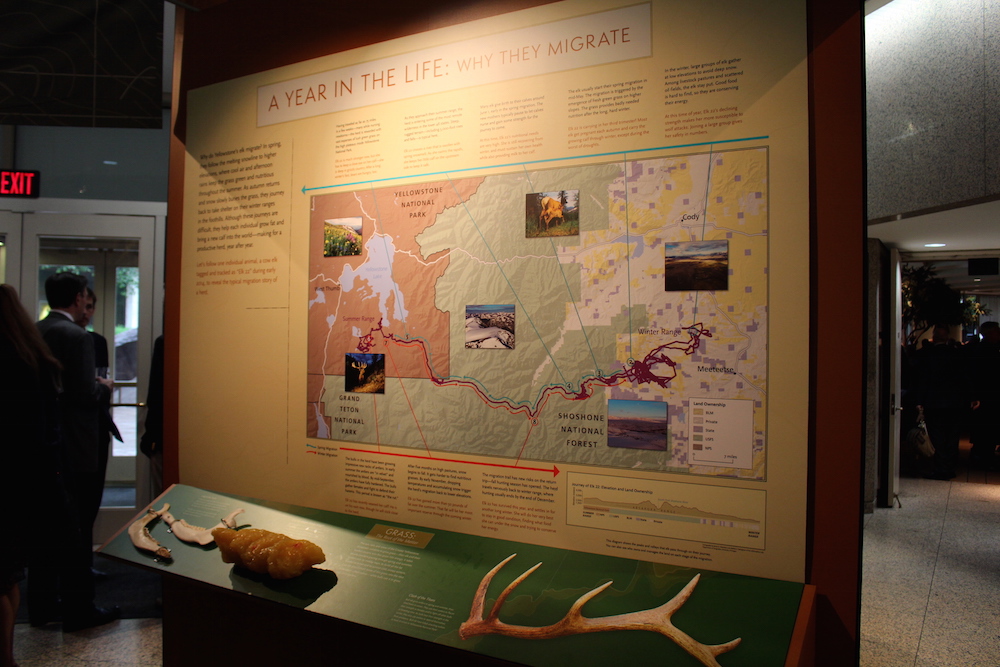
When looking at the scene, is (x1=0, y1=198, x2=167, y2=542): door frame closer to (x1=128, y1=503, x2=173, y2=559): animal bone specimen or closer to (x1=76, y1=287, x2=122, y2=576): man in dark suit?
(x1=76, y1=287, x2=122, y2=576): man in dark suit

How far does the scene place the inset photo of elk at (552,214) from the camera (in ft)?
5.40

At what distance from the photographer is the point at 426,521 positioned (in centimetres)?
185

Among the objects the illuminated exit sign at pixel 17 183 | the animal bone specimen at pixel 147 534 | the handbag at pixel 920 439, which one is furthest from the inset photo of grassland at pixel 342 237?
the handbag at pixel 920 439

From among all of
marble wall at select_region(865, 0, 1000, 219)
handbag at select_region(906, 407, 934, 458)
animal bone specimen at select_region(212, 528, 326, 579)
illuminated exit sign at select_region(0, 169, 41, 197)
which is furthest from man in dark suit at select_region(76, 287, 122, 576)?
handbag at select_region(906, 407, 934, 458)

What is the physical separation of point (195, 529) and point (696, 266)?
1.84 metres

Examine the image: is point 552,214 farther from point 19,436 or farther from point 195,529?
point 19,436

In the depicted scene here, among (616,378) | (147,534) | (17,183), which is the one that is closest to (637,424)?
(616,378)

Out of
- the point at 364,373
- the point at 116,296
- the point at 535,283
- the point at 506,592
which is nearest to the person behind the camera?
the point at 506,592

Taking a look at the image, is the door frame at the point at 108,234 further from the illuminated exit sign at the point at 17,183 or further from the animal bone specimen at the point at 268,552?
the animal bone specimen at the point at 268,552

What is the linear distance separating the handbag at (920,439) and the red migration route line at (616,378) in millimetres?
6608

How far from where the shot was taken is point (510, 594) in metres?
1.49

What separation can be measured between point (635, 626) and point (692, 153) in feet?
3.79

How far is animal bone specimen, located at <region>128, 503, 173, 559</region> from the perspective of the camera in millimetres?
1922

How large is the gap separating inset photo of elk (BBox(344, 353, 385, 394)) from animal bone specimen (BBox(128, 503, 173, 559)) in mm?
790
